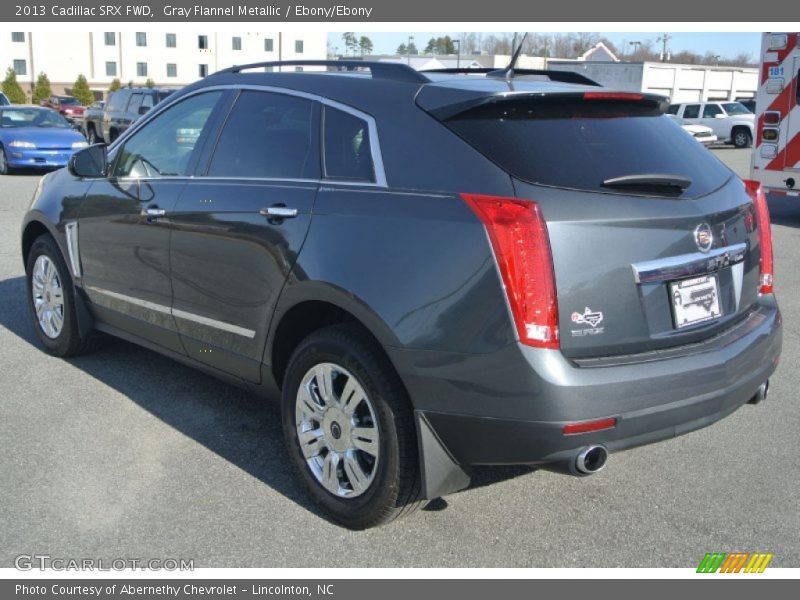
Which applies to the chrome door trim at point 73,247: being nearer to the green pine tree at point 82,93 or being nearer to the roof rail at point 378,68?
the roof rail at point 378,68

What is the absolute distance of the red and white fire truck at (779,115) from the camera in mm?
11891

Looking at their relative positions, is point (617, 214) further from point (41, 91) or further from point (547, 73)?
point (41, 91)

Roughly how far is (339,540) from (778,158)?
10.8 m

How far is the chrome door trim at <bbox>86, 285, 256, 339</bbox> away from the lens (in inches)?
163

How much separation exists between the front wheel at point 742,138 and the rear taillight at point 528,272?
33.1 m

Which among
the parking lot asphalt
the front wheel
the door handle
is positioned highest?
the door handle

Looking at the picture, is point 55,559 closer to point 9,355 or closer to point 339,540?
point 339,540

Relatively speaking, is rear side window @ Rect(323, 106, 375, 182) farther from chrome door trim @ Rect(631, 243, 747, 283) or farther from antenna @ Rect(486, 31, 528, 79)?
chrome door trim @ Rect(631, 243, 747, 283)

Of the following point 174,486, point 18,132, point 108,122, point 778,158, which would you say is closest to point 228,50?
point 108,122

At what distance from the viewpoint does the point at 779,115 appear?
1210 centimetres

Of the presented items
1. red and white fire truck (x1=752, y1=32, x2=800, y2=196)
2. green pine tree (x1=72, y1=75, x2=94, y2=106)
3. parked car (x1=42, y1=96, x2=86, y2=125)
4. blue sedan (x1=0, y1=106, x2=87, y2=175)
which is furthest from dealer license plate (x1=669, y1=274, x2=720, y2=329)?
green pine tree (x1=72, y1=75, x2=94, y2=106)

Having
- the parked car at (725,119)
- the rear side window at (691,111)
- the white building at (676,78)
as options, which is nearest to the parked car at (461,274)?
the parked car at (725,119)

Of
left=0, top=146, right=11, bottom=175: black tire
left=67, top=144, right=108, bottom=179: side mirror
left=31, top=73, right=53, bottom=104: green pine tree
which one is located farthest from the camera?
left=31, top=73, right=53, bottom=104: green pine tree

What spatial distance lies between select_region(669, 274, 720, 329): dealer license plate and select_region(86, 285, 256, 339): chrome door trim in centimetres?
187
